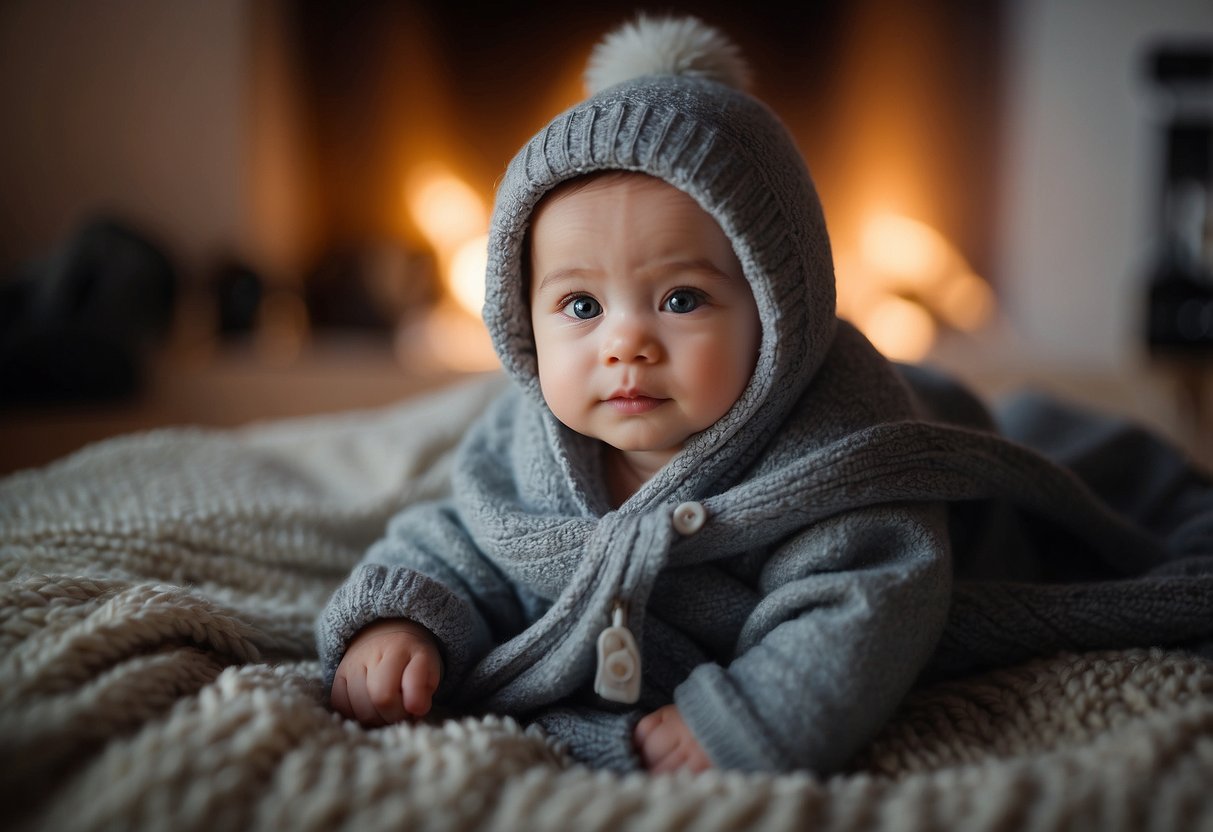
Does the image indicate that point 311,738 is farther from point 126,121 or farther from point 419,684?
point 126,121

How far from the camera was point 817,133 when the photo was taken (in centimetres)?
260

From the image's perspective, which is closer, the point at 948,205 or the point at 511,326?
the point at 511,326

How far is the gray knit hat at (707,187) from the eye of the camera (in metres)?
0.64

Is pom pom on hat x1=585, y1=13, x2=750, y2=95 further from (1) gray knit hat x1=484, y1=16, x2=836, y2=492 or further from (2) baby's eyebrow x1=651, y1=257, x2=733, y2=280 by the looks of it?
(2) baby's eyebrow x1=651, y1=257, x2=733, y2=280

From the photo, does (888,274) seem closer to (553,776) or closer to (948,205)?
(948,205)

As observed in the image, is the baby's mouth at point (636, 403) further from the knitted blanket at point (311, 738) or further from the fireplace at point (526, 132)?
the fireplace at point (526, 132)

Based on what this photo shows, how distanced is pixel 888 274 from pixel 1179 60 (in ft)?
2.71

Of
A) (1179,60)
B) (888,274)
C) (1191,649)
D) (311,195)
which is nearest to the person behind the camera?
(1191,649)

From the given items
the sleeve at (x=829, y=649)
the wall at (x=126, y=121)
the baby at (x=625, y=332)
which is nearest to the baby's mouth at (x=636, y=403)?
the baby at (x=625, y=332)

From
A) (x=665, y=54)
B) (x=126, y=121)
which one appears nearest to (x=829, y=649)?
(x=665, y=54)

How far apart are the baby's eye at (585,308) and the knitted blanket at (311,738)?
0.30m

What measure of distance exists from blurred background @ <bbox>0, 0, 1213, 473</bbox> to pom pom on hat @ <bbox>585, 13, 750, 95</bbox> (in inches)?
55.4

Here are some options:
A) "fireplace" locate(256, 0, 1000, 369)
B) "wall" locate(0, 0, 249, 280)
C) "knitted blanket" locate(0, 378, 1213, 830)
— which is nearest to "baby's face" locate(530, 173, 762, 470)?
"knitted blanket" locate(0, 378, 1213, 830)

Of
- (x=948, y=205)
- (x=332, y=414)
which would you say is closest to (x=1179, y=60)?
(x=948, y=205)
